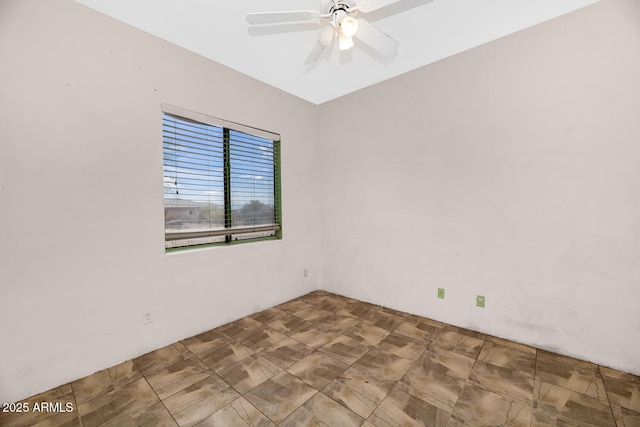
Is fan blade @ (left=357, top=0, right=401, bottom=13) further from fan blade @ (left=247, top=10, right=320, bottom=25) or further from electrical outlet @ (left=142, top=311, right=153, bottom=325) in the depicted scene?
electrical outlet @ (left=142, top=311, right=153, bottom=325)

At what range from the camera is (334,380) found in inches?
72.6

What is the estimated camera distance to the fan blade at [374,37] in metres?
1.77

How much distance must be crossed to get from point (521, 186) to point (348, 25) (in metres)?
1.93

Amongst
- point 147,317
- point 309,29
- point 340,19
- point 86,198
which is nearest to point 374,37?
point 340,19

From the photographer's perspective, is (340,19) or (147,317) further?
(147,317)

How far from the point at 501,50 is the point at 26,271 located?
4.00 metres

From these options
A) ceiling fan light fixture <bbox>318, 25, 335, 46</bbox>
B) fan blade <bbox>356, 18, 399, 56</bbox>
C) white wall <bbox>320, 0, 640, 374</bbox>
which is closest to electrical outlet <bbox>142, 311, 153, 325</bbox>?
white wall <bbox>320, 0, 640, 374</bbox>

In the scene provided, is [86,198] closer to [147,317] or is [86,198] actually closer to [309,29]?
[147,317]

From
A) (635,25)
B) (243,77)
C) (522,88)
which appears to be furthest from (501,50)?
(243,77)

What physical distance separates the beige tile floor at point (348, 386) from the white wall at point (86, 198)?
0.76ft

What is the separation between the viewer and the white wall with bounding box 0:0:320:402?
5.38 ft

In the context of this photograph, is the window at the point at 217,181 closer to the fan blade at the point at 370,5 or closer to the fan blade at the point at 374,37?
the fan blade at the point at 374,37

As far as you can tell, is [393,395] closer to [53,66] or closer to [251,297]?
[251,297]

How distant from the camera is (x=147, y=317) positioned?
2.17 m
